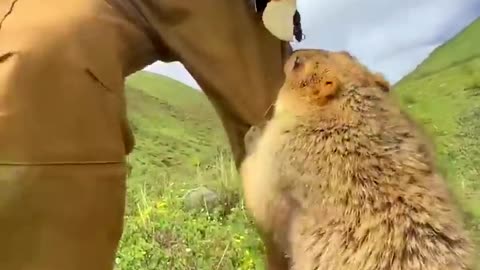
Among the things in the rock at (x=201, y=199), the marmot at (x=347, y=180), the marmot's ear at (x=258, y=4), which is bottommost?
the rock at (x=201, y=199)

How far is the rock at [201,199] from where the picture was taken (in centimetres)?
227

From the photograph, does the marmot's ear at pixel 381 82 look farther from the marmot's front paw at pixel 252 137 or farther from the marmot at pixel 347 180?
the marmot's front paw at pixel 252 137

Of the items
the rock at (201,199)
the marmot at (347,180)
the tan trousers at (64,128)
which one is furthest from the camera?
the rock at (201,199)

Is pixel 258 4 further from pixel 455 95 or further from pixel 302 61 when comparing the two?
pixel 455 95

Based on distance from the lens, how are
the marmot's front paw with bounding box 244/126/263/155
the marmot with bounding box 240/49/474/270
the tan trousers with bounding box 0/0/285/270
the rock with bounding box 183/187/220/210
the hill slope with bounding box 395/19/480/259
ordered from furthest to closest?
the rock with bounding box 183/187/220/210 < the hill slope with bounding box 395/19/480/259 < the marmot's front paw with bounding box 244/126/263/155 < the marmot with bounding box 240/49/474/270 < the tan trousers with bounding box 0/0/285/270

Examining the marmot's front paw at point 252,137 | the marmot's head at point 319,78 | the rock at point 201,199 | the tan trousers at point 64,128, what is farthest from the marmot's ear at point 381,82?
the rock at point 201,199

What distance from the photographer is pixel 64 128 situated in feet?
3.04

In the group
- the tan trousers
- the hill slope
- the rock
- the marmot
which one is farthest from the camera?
the rock

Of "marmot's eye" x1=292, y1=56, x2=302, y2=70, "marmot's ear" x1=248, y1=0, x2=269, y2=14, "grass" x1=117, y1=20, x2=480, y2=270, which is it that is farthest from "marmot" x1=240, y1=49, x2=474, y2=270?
"grass" x1=117, y1=20, x2=480, y2=270

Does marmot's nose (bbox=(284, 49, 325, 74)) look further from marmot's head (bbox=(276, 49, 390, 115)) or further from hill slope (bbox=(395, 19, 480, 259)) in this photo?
hill slope (bbox=(395, 19, 480, 259))

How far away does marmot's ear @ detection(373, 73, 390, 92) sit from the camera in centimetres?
119

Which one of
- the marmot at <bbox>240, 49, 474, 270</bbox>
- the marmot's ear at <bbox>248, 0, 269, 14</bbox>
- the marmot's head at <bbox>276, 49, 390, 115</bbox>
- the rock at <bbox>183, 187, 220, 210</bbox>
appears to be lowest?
the rock at <bbox>183, 187, 220, 210</bbox>

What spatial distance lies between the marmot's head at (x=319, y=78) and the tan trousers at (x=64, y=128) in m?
0.22

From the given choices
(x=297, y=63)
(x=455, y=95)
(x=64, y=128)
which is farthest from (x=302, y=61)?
(x=455, y=95)
